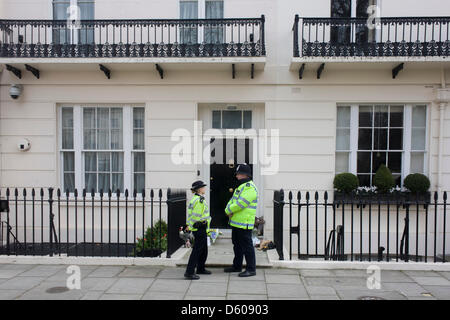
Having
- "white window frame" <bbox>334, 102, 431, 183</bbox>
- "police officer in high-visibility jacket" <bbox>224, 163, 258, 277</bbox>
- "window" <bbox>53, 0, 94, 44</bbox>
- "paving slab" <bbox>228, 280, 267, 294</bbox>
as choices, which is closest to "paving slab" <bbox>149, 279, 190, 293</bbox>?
"paving slab" <bbox>228, 280, 267, 294</bbox>

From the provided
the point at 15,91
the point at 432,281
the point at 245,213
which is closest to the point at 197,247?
the point at 245,213

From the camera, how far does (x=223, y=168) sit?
9.22m

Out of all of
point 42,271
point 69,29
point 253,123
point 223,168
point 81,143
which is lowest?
point 42,271

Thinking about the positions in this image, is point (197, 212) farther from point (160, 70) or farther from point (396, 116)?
point (396, 116)

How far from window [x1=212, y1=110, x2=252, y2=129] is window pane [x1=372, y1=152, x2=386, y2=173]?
320cm

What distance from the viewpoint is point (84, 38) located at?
8.96 meters

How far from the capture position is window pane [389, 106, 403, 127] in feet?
29.1

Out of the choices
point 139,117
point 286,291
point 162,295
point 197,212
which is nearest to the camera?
point 162,295

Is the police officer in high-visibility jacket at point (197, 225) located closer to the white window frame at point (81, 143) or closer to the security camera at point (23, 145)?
the white window frame at point (81, 143)

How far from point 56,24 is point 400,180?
9.26 metres

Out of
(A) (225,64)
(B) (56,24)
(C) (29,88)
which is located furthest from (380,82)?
(C) (29,88)

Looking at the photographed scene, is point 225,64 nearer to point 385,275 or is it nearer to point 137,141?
point 137,141

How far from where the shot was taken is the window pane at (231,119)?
9180 millimetres

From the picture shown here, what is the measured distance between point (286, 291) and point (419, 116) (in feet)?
20.0
